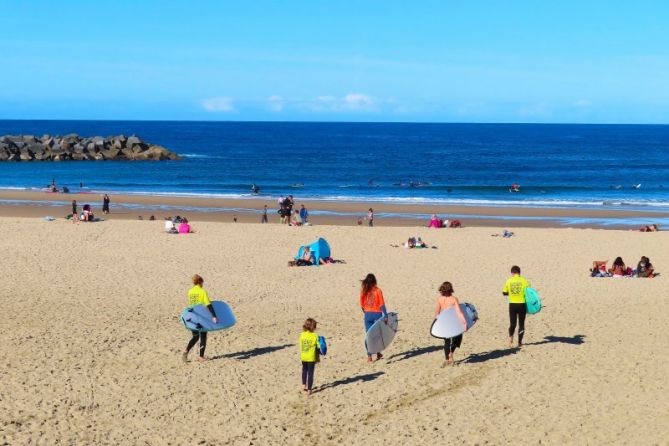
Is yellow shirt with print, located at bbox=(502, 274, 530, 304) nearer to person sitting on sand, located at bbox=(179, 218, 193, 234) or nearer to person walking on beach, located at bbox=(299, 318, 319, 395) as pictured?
person walking on beach, located at bbox=(299, 318, 319, 395)

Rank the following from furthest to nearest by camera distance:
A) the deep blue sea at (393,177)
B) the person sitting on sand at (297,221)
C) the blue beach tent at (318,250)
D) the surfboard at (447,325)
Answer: the deep blue sea at (393,177)
the person sitting on sand at (297,221)
the blue beach tent at (318,250)
the surfboard at (447,325)

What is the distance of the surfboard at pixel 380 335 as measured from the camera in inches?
474

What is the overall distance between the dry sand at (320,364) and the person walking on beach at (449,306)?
0.86 feet

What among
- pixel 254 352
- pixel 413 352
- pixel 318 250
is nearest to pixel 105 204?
pixel 318 250

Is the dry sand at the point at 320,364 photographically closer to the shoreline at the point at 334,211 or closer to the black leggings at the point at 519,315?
the black leggings at the point at 519,315

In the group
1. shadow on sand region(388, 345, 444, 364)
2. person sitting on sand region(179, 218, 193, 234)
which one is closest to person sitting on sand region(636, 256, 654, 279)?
shadow on sand region(388, 345, 444, 364)

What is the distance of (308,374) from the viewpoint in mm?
10797

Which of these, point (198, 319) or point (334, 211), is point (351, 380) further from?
point (334, 211)

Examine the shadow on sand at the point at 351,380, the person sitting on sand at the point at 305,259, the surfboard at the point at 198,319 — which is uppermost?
→ the surfboard at the point at 198,319

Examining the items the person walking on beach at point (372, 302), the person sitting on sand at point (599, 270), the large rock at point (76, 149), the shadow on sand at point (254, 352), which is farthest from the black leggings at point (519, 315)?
the large rock at point (76, 149)

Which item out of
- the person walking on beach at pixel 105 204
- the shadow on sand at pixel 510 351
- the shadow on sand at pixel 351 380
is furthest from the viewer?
the person walking on beach at pixel 105 204

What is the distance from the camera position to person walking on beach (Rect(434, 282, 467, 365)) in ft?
38.6

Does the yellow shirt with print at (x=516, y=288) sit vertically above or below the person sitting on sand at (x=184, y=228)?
above

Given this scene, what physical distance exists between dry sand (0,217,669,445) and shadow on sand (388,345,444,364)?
46 mm
